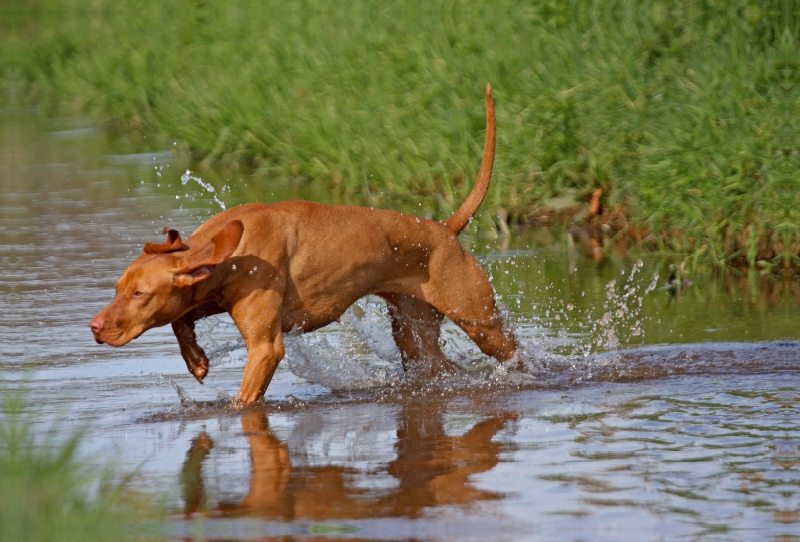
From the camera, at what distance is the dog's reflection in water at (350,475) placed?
14.2ft

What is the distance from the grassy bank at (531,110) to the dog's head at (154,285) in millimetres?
3914

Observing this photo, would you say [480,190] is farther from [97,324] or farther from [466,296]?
[97,324]

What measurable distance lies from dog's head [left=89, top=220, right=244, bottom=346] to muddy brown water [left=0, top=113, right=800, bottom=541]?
1.39ft

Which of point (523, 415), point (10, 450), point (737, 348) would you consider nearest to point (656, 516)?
point (523, 415)

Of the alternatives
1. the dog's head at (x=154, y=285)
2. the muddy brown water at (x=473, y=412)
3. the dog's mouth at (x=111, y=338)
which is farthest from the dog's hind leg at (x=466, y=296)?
the dog's mouth at (x=111, y=338)

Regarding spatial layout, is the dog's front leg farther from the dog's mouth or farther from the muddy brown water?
the dog's mouth

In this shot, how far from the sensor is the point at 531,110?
32.5 ft

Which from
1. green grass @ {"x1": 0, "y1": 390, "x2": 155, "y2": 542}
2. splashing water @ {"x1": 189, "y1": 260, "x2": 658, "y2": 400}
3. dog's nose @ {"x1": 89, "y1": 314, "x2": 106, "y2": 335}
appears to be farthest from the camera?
splashing water @ {"x1": 189, "y1": 260, "x2": 658, "y2": 400}

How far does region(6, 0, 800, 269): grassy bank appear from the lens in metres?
8.51

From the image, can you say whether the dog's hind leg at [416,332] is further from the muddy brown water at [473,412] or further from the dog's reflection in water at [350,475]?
the dog's reflection in water at [350,475]

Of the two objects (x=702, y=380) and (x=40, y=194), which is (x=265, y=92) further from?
(x=702, y=380)

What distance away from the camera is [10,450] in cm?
371

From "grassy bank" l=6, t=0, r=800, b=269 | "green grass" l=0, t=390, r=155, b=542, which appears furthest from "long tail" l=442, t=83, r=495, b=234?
"green grass" l=0, t=390, r=155, b=542

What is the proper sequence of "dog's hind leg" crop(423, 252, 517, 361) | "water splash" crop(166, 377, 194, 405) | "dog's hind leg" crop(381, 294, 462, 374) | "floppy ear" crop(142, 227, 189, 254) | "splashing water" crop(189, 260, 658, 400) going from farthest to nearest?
"dog's hind leg" crop(381, 294, 462, 374)
"splashing water" crop(189, 260, 658, 400)
"dog's hind leg" crop(423, 252, 517, 361)
"water splash" crop(166, 377, 194, 405)
"floppy ear" crop(142, 227, 189, 254)
